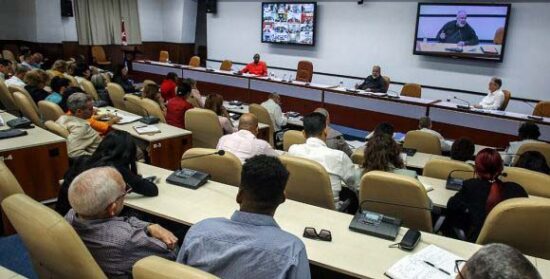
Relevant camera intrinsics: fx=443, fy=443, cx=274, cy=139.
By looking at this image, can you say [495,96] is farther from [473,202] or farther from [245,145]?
[245,145]

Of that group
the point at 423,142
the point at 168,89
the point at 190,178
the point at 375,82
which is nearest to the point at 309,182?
the point at 190,178

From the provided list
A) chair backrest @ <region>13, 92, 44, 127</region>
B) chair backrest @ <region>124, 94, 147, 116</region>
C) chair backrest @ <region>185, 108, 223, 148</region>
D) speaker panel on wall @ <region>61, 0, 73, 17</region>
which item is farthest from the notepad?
speaker panel on wall @ <region>61, 0, 73, 17</region>

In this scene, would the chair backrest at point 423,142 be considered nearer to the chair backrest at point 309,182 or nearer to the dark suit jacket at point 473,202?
the dark suit jacket at point 473,202

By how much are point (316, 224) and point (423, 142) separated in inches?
108

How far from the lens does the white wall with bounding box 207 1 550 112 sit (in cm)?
780

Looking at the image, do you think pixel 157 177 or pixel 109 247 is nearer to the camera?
pixel 109 247

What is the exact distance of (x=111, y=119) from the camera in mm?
4863

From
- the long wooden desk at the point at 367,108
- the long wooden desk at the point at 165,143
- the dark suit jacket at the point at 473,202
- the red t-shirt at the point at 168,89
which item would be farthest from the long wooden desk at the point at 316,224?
the long wooden desk at the point at 367,108

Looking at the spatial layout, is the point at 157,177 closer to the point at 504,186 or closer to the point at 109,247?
the point at 109,247

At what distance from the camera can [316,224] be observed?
243 centimetres

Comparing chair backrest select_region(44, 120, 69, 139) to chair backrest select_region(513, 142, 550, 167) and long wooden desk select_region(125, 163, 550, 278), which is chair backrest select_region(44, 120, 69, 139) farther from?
chair backrest select_region(513, 142, 550, 167)

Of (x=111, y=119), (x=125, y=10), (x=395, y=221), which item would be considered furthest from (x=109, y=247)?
(x=125, y=10)

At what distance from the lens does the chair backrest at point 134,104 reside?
5.64 m

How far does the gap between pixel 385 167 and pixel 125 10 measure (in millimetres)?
11671
